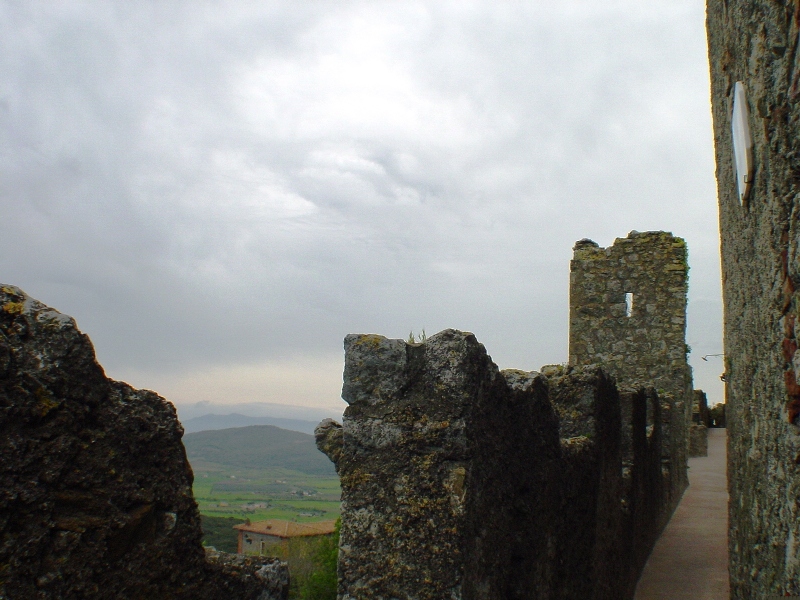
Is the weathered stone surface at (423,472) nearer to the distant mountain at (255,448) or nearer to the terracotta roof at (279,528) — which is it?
the terracotta roof at (279,528)

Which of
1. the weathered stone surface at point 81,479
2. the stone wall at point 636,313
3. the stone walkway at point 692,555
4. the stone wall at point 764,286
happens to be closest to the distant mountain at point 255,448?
the stone wall at point 636,313

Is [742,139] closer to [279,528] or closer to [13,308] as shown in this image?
[13,308]

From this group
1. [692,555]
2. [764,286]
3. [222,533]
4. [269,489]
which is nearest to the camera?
[764,286]

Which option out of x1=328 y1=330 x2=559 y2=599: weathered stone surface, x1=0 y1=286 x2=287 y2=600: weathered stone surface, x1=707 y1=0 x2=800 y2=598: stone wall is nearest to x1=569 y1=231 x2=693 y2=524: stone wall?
x1=707 y1=0 x2=800 y2=598: stone wall

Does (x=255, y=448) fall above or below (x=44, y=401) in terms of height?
below

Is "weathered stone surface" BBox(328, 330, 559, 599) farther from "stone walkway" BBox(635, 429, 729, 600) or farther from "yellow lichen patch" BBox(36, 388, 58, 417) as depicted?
"stone walkway" BBox(635, 429, 729, 600)

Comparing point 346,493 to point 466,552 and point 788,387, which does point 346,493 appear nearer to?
point 466,552

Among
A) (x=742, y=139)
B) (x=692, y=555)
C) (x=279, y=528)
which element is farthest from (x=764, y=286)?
(x=279, y=528)

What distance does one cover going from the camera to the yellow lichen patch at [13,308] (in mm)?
1312

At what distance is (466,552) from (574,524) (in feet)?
5.63

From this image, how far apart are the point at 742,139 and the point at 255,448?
259 ft

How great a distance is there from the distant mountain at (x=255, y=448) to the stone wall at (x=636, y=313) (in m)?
48.6

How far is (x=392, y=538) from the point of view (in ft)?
7.76

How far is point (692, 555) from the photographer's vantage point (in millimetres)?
7820
